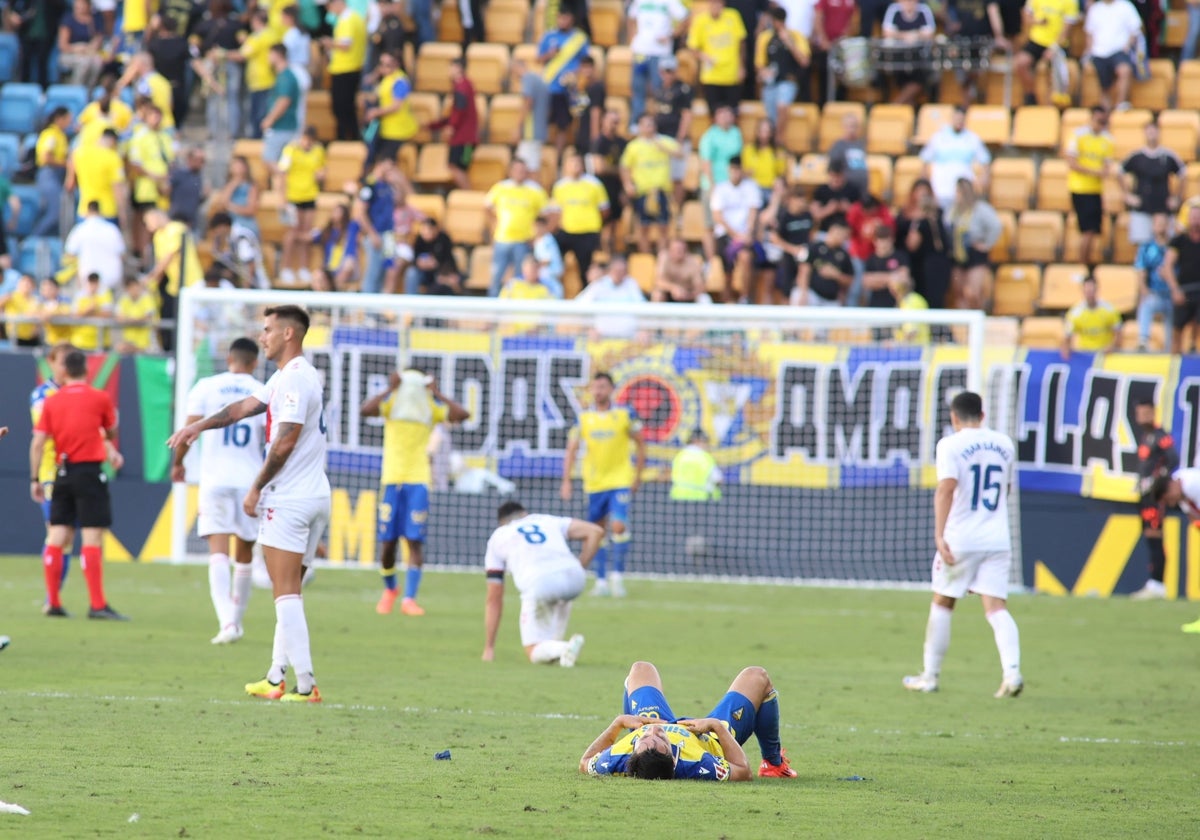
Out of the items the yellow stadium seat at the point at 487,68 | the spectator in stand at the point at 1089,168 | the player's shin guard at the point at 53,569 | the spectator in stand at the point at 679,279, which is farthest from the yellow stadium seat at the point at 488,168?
the player's shin guard at the point at 53,569

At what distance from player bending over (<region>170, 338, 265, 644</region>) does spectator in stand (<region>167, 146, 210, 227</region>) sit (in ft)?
36.8

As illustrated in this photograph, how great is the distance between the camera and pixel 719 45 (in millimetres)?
26656

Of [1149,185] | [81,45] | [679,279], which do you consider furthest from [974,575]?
[81,45]

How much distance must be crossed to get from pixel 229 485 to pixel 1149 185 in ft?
51.4

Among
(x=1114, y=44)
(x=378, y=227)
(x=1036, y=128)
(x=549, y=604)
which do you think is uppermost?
(x=1114, y=44)

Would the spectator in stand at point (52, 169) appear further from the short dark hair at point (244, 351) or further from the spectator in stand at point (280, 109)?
the short dark hair at point (244, 351)

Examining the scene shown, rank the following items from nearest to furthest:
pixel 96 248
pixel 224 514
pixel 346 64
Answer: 1. pixel 224 514
2. pixel 96 248
3. pixel 346 64

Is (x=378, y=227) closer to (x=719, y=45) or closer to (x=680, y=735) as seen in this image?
(x=719, y=45)

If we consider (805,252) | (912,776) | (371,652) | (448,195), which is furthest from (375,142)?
(912,776)

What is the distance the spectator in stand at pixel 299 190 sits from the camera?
84.4 ft

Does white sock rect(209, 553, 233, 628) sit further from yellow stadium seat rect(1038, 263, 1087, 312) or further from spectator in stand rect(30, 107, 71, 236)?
yellow stadium seat rect(1038, 263, 1087, 312)

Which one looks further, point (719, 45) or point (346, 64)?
point (346, 64)

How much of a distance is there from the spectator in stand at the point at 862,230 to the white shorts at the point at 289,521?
586 inches

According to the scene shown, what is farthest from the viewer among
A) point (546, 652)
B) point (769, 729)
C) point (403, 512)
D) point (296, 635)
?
point (403, 512)
